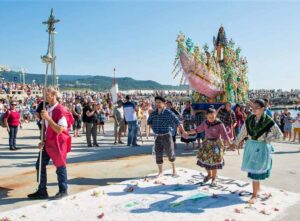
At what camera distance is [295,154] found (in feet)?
33.6

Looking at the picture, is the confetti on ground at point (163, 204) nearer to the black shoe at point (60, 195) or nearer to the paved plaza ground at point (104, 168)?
the black shoe at point (60, 195)

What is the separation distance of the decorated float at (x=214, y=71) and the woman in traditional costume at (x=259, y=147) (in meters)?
5.08

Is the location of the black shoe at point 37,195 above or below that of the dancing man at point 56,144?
below

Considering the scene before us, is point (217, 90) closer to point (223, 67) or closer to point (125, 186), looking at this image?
point (223, 67)

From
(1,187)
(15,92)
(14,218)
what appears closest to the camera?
(14,218)

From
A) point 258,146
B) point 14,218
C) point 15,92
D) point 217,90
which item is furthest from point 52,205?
point 15,92

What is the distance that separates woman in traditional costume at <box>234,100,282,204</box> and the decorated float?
16.7 feet

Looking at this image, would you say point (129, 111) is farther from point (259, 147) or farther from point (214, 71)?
point (259, 147)

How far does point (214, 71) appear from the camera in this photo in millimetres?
10961

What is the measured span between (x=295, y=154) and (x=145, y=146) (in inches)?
192

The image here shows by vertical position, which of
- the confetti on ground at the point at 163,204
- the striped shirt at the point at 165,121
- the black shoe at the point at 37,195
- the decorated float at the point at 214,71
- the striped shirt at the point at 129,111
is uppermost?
the decorated float at the point at 214,71

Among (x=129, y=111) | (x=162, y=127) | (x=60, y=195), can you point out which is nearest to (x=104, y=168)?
(x=162, y=127)

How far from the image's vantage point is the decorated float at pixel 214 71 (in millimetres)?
10391

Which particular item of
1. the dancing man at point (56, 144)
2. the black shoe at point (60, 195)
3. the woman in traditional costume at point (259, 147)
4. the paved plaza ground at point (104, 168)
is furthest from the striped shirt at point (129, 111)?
the woman in traditional costume at point (259, 147)
